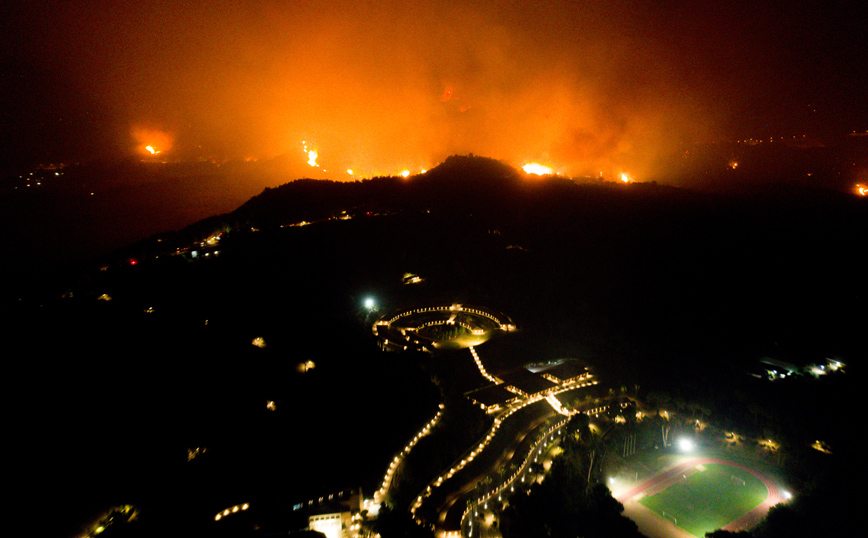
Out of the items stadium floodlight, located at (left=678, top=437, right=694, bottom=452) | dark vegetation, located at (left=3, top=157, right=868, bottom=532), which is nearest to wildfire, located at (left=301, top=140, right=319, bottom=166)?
dark vegetation, located at (left=3, top=157, right=868, bottom=532)

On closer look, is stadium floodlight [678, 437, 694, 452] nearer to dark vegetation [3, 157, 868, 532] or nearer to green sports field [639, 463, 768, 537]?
green sports field [639, 463, 768, 537]

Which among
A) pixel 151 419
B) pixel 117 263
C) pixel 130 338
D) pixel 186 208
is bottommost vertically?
pixel 151 419

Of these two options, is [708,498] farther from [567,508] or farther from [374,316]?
[374,316]

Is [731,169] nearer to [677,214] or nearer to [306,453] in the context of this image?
[677,214]

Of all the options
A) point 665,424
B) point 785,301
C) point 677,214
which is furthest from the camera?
point 677,214

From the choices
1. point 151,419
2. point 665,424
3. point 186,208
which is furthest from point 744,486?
point 186,208

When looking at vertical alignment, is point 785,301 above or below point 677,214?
below

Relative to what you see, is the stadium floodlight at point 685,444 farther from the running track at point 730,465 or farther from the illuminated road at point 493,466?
the illuminated road at point 493,466
